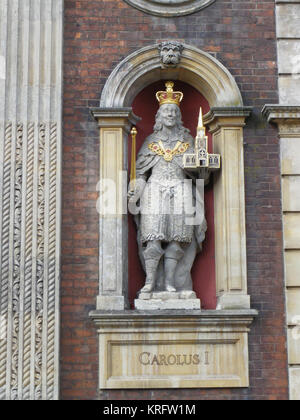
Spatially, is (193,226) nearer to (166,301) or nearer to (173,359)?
(166,301)

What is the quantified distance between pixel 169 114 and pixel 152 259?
2.11 meters

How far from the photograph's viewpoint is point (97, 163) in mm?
12195

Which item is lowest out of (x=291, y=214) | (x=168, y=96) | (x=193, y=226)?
(x=193, y=226)

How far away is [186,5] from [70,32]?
69.0 inches

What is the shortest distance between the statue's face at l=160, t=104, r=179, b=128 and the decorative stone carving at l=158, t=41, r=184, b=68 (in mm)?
597

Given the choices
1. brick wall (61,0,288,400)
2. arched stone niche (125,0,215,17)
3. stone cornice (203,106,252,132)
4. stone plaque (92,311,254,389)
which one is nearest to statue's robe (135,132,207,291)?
stone cornice (203,106,252,132)

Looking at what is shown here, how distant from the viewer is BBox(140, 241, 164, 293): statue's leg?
39.4 ft

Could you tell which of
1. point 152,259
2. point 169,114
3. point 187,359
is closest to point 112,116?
point 169,114

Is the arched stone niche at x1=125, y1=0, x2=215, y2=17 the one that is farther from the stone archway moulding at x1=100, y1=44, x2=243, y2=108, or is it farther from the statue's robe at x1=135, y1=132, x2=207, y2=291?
the statue's robe at x1=135, y1=132, x2=207, y2=291

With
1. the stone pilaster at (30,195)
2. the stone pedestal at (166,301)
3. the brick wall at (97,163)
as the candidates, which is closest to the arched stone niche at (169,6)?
the brick wall at (97,163)

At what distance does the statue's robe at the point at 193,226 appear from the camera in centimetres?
1226

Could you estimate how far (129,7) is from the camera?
12.7 m

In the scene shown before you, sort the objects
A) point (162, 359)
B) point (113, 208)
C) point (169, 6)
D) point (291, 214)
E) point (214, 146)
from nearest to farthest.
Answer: point (162, 359), point (113, 208), point (291, 214), point (214, 146), point (169, 6)
